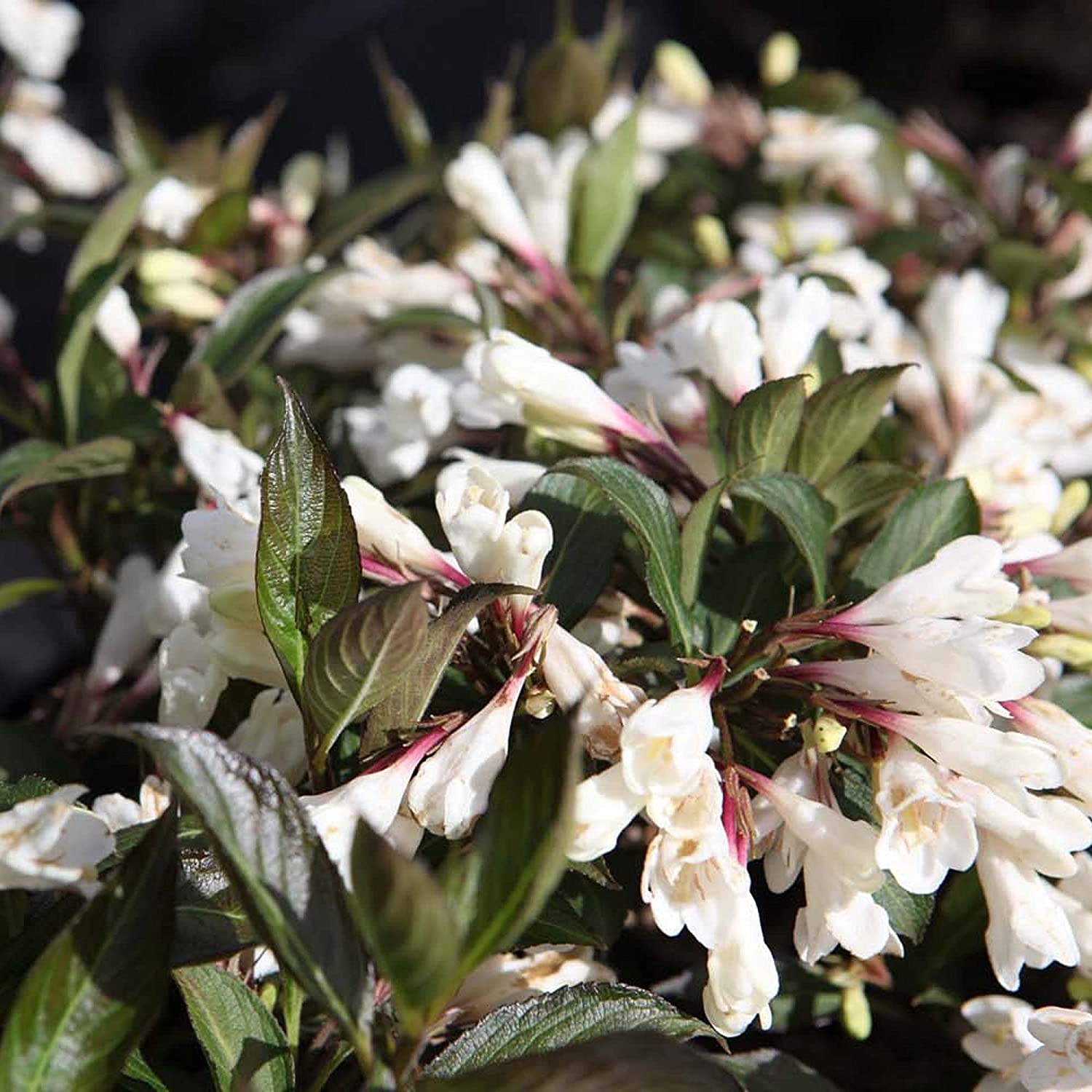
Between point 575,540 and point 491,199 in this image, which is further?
point 491,199

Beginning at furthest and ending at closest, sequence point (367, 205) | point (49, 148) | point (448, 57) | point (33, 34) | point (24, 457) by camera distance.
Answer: point (448, 57)
point (33, 34)
point (49, 148)
point (367, 205)
point (24, 457)

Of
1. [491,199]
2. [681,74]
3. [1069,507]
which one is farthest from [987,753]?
[681,74]

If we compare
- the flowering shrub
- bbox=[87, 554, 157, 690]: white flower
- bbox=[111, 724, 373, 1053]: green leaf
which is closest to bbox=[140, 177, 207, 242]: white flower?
the flowering shrub

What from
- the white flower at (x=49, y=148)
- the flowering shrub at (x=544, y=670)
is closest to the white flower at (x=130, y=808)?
the flowering shrub at (x=544, y=670)

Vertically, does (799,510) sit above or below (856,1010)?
above

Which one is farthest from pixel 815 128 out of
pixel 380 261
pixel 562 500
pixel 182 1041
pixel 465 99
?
pixel 465 99

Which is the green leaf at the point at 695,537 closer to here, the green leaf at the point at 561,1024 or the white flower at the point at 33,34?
the green leaf at the point at 561,1024

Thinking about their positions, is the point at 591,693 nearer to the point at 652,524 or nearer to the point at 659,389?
the point at 652,524

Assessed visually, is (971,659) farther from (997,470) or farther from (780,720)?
(997,470)
